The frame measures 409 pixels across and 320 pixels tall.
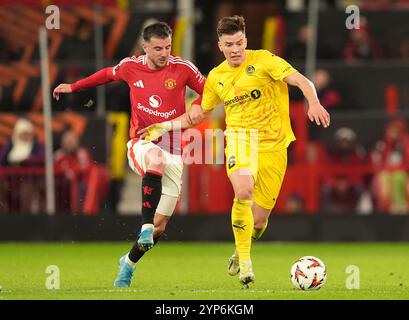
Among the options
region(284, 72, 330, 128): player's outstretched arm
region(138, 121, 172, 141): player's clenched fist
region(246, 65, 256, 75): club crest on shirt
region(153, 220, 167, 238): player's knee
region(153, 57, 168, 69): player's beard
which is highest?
region(153, 57, 168, 69): player's beard

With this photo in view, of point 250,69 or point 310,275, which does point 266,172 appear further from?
point 310,275

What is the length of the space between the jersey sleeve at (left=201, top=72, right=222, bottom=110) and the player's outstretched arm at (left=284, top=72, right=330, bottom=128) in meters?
0.72

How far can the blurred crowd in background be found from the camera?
1820cm

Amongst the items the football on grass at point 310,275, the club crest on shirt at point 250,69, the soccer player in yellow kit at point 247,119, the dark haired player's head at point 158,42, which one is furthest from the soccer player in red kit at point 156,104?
the football on grass at point 310,275

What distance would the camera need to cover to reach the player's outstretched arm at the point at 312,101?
10414mm

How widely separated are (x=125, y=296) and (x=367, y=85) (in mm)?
11686

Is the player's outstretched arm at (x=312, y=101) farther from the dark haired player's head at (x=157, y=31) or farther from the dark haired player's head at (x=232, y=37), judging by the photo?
the dark haired player's head at (x=157, y=31)

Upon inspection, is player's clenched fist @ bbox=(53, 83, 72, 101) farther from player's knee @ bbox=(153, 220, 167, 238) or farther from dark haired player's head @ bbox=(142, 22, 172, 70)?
player's knee @ bbox=(153, 220, 167, 238)

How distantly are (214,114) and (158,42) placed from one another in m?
8.13

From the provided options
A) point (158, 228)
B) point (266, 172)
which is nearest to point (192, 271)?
point (158, 228)

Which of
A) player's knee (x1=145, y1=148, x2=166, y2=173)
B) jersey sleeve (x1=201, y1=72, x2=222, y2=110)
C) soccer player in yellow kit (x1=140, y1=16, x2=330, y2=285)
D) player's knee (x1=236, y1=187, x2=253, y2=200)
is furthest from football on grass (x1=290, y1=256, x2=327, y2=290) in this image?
jersey sleeve (x1=201, y1=72, x2=222, y2=110)

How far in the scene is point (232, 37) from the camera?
36.9 feet

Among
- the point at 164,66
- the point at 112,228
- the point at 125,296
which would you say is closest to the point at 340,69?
the point at 112,228
